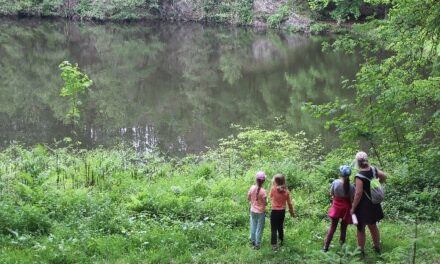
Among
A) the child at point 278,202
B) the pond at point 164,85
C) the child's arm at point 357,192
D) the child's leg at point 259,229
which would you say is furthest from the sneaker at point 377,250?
the pond at point 164,85

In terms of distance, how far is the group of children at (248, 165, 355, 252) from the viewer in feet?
26.3

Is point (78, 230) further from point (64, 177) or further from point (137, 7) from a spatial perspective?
point (137, 7)

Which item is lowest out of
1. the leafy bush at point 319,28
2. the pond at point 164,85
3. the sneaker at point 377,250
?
the sneaker at point 377,250

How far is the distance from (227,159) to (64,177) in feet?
19.0

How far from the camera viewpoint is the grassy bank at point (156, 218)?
793 centimetres

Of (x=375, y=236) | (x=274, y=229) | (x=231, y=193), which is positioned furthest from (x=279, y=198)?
(x=231, y=193)

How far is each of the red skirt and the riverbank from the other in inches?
2316

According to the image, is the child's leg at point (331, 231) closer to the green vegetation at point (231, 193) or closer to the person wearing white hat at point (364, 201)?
the green vegetation at point (231, 193)

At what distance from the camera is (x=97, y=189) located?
12.3 m

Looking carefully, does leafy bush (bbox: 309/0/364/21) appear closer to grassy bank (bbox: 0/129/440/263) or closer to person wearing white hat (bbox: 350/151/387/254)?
grassy bank (bbox: 0/129/440/263)

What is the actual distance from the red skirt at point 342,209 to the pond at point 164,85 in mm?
12115

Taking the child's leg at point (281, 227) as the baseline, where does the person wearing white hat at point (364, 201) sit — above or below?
above

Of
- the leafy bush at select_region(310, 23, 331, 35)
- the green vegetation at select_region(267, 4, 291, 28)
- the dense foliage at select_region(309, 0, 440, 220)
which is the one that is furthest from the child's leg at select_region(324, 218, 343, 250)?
the green vegetation at select_region(267, 4, 291, 28)

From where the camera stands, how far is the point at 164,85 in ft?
109
